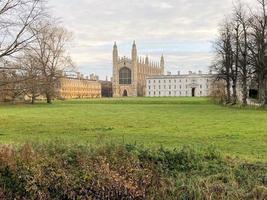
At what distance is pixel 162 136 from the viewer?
847 inches

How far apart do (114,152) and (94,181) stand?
5.64 feet

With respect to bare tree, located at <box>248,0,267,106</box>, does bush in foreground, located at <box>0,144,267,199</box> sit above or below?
below

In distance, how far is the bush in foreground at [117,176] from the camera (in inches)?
411

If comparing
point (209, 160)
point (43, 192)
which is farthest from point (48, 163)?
point (209, 160)

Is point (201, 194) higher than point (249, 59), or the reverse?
point (249, 59)

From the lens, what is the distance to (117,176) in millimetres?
10719

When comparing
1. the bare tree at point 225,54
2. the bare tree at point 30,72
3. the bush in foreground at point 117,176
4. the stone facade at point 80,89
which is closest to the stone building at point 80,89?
the stone facade at point 80,89

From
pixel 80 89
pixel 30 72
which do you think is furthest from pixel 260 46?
pixel 80 89

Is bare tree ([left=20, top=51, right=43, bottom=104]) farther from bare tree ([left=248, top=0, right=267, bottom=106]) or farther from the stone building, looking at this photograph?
the stone building

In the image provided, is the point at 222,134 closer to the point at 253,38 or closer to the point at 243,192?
the point at 243,192

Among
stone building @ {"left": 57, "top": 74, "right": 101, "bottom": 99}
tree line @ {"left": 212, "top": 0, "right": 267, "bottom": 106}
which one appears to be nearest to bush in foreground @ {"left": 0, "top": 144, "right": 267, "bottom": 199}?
tree line @ {"left": 212, "top": 0, "right": 267, "bottom": 106}

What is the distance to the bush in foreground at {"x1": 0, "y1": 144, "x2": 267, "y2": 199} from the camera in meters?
10.4

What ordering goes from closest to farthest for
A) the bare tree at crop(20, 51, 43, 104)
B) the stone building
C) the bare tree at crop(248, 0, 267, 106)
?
the bare tree at crop(20, 51, 43, 104) → the bare tree at crop(248, 0, 267, 106) → the stone building

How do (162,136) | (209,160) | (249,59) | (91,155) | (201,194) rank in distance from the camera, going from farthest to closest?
(249,59), (162,136), (209,160), (91,155), (201,194)
